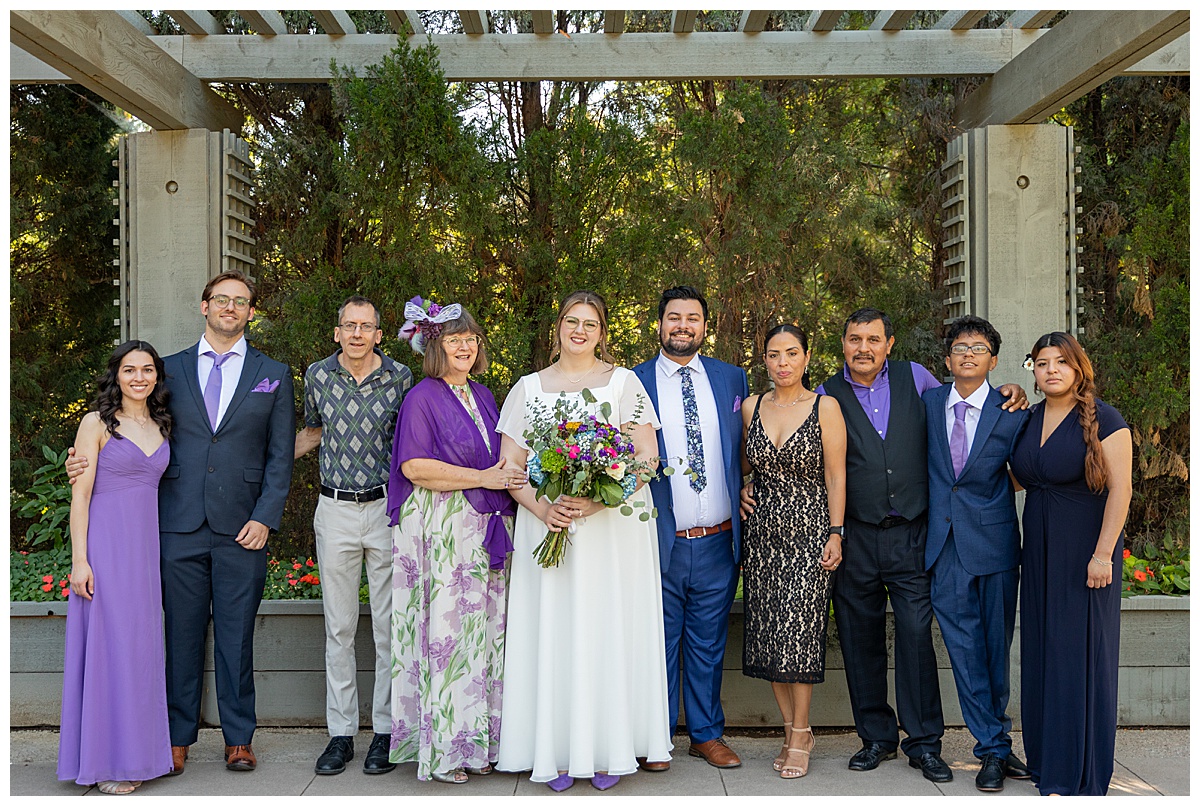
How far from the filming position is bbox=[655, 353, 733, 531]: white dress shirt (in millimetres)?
4230

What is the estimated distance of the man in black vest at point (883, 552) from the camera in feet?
13.4

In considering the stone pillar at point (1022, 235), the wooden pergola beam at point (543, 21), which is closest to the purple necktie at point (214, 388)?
the wooden pergola beam at point (543, 21)

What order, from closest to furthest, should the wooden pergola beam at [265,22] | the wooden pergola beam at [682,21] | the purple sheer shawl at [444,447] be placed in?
the purple sheer shawl at [444,447] → the wooden pergola beam at [265,22] → the wooden pergola beam at [682,21]

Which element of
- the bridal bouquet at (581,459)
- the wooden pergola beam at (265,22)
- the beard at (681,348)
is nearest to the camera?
the bridal bouquet at (581,459)

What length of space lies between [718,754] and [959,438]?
1649mm

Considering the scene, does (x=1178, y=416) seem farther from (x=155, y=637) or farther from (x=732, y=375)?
(x=155, y=637)

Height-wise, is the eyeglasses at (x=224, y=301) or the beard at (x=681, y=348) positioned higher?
the eyeglasses at (x=224, y=301)

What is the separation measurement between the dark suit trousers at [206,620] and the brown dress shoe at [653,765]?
162 centimetres

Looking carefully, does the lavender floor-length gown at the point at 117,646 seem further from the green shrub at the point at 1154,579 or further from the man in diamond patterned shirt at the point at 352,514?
the green shrub at the point at 1154,579

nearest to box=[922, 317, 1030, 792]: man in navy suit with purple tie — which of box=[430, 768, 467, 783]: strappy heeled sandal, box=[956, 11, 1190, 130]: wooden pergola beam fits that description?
box=[956, 11, 1190, 130]: wooden pergola beam

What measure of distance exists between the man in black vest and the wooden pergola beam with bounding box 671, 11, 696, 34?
206cm

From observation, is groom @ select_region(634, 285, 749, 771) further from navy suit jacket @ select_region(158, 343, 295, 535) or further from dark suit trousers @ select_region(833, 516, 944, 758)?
navy suit jacket @ select_region(158, 343, 295, 535)

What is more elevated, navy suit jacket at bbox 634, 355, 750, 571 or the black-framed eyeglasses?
the black-framed eyeglasses

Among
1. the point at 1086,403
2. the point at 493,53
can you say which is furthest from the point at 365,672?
the point at 1086,403
